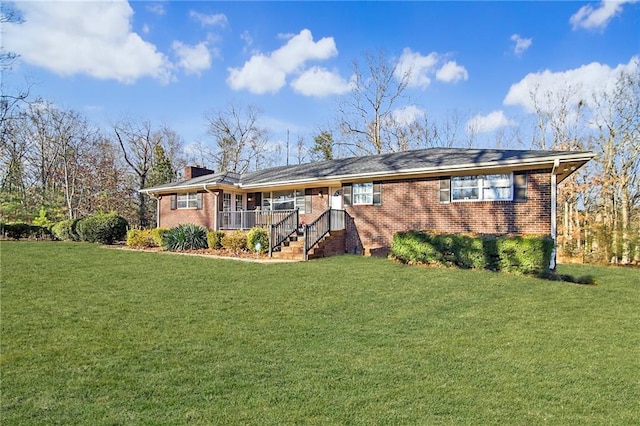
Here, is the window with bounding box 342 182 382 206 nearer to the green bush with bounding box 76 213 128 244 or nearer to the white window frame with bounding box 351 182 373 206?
the white window frame with bounding box 351 182 373 206

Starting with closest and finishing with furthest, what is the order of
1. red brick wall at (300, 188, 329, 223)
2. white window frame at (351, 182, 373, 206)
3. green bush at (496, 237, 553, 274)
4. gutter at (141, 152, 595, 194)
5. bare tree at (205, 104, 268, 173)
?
green bush at (496, 237, 553, 274)
gutter at (141, 152, 595, 194)
white window frame at (351, 182, 373, 206)
red brick wall at (300, 188, 329, 223)
bare tree at (205, 104, 268, 173)

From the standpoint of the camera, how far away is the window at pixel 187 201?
18484 millimetres

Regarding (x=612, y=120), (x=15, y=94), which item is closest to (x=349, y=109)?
(x=612, y=120)

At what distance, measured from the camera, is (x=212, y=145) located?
37.5 m

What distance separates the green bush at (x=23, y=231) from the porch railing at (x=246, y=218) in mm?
10413

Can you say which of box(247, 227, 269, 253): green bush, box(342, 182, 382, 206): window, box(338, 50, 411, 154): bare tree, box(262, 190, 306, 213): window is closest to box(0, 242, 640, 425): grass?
box(247, 227, 269, 253): green bush

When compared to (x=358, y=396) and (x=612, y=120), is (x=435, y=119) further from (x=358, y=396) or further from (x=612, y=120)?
(x=358, y=396)

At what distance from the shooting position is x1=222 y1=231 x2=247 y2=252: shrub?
14062 mm

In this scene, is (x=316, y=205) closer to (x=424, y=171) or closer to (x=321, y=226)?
(x=321, y=226)

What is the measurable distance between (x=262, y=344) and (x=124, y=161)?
3207 centimetres

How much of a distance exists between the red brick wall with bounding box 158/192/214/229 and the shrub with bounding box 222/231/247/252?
143 inches

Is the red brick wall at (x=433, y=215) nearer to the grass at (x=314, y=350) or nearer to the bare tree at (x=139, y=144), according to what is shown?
the grass at (x=314, y=350)

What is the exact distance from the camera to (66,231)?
1970cm

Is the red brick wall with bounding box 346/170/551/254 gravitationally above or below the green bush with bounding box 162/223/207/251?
above
